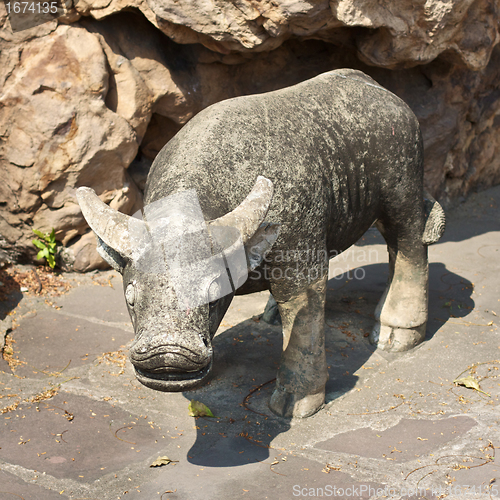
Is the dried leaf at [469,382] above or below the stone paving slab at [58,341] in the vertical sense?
above

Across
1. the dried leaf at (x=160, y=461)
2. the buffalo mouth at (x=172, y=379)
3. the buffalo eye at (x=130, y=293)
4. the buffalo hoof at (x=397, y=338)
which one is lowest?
the buffalo hoof at (x=397, y=338)

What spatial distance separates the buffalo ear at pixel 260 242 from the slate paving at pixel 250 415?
124 centimetres

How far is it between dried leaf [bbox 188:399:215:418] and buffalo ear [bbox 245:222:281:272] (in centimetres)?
131

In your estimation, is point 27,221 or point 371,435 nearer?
point 371,435

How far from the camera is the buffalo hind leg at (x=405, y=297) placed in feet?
15.1

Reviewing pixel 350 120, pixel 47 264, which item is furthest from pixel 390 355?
pixel 47 264

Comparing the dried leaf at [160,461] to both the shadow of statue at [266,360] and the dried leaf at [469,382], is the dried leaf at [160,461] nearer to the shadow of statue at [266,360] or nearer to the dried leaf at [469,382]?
the shadow of statue at [266,360]

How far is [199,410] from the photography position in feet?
12.7

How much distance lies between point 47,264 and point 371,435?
4.02m

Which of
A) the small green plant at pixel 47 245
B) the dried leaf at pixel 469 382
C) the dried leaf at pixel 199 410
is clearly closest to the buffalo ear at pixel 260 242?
the dried leaf at pixel 199 410

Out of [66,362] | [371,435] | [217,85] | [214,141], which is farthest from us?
[217,85]

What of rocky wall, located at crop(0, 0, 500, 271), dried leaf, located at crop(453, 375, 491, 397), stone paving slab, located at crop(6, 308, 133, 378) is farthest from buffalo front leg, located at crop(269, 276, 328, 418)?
rocky wall, located at crop(0, 0, 500, 271)

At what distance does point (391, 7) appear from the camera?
5.50 m

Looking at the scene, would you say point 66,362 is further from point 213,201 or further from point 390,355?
point 390,355
